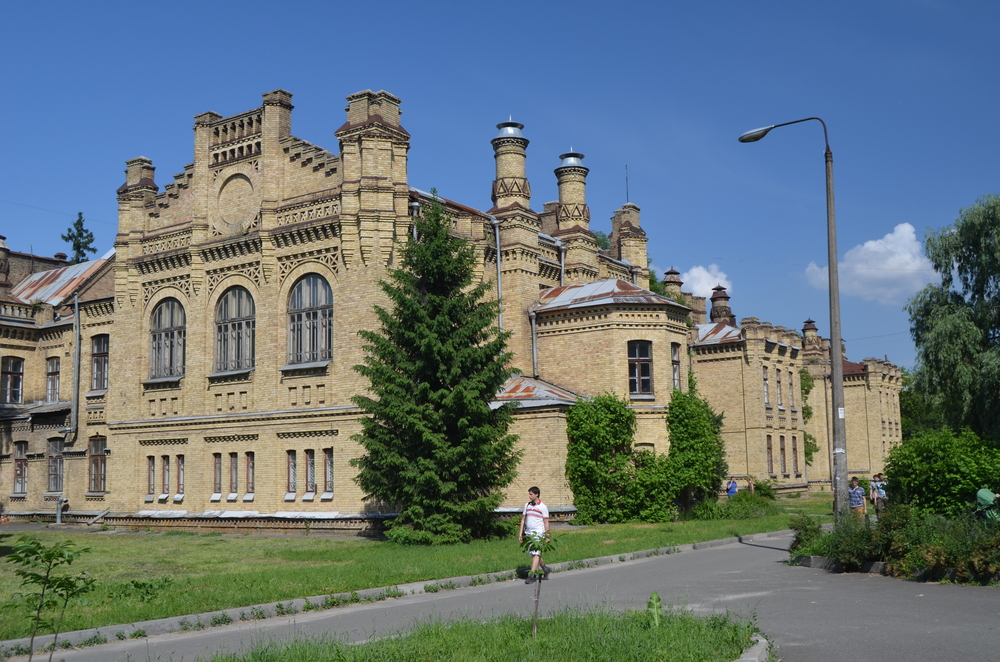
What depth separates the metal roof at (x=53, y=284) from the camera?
42562 millimetres

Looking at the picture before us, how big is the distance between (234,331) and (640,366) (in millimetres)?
13850

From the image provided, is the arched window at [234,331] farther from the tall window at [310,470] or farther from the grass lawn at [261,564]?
the grass lawn at [261,564]

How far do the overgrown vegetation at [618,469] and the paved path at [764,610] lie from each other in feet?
35.3

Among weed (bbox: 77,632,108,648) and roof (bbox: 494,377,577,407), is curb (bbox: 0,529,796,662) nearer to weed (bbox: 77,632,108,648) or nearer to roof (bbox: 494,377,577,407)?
weed (bbox: 77,632,108,648)

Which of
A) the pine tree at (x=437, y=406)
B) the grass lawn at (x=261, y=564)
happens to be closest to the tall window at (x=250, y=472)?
the grass lawn at (x=261, y=564)

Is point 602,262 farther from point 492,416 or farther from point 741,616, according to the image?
point 741,616

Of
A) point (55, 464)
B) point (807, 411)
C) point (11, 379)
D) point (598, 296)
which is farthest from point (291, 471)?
point (807, 411)

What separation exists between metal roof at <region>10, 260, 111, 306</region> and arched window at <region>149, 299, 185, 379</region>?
9196mm

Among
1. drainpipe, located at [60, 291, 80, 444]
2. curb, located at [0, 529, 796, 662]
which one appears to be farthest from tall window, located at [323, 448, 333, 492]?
drainpipe, located at [60, 291, 80, 444]

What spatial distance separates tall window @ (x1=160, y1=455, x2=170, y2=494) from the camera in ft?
108

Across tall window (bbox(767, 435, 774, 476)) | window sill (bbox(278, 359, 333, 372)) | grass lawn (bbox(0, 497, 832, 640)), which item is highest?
window sill (bbox(278, 359, 333, 372))

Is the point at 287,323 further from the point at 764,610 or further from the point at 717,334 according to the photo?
the point at 717,334

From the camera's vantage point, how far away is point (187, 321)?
108 ft

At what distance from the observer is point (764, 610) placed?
39.4ft
